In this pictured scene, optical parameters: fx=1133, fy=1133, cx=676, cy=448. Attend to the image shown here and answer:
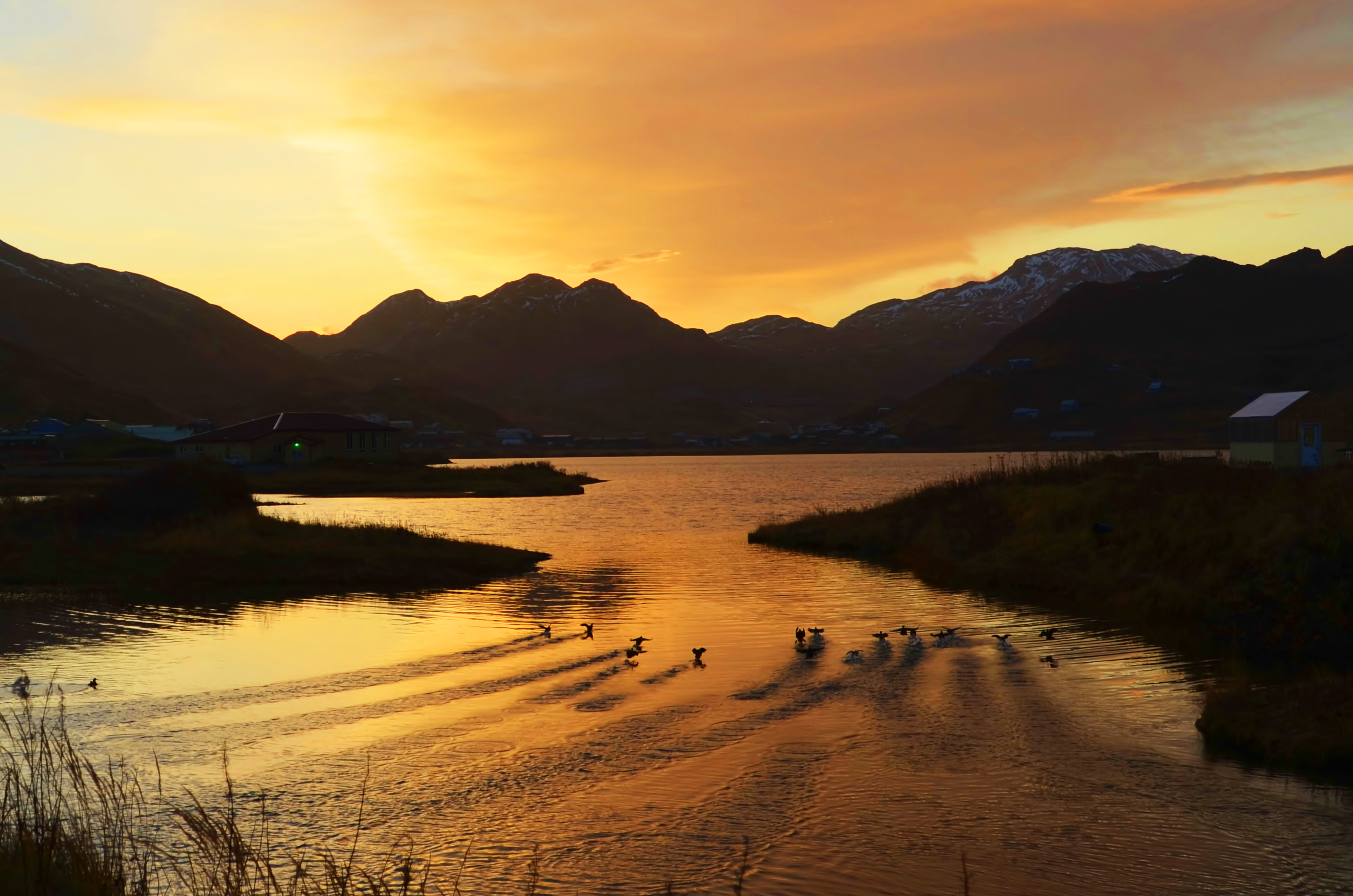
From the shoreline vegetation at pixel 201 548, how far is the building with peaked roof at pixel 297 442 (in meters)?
81.4

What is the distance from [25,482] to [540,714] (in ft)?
289

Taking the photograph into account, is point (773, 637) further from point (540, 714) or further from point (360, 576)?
point (360, 576)

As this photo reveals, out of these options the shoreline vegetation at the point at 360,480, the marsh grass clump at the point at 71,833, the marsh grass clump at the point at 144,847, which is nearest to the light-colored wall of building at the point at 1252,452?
the marsh grass clump at the point at 144,847

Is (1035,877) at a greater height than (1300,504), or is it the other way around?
(1300,504)

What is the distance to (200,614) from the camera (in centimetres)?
3503

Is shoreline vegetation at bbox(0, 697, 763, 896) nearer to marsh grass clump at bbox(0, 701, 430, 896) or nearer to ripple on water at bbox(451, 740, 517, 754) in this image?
marsh grass clump at bbox(0, 701, 430, 896)

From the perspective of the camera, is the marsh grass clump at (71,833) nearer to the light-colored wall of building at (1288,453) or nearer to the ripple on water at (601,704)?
the ripple on water at (601,704)

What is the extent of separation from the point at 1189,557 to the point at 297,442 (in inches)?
4597

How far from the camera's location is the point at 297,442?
13525cm

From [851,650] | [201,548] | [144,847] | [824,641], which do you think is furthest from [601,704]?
[201,548]

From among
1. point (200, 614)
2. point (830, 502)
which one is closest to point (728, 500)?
point (830, 502)

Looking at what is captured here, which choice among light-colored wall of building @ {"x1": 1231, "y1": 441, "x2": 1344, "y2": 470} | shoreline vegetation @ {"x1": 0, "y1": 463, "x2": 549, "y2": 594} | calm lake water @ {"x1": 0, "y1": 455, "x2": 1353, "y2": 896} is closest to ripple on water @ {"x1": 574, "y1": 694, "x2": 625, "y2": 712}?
calm lake water @ {"x1": 0, "y1": 455, "x2": 1353, "y2": 896}

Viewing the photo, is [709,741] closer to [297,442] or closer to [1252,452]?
[1252,452]

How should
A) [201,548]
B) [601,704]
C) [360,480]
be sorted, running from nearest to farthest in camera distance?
[601,704] < [201,548] < [360,480]
